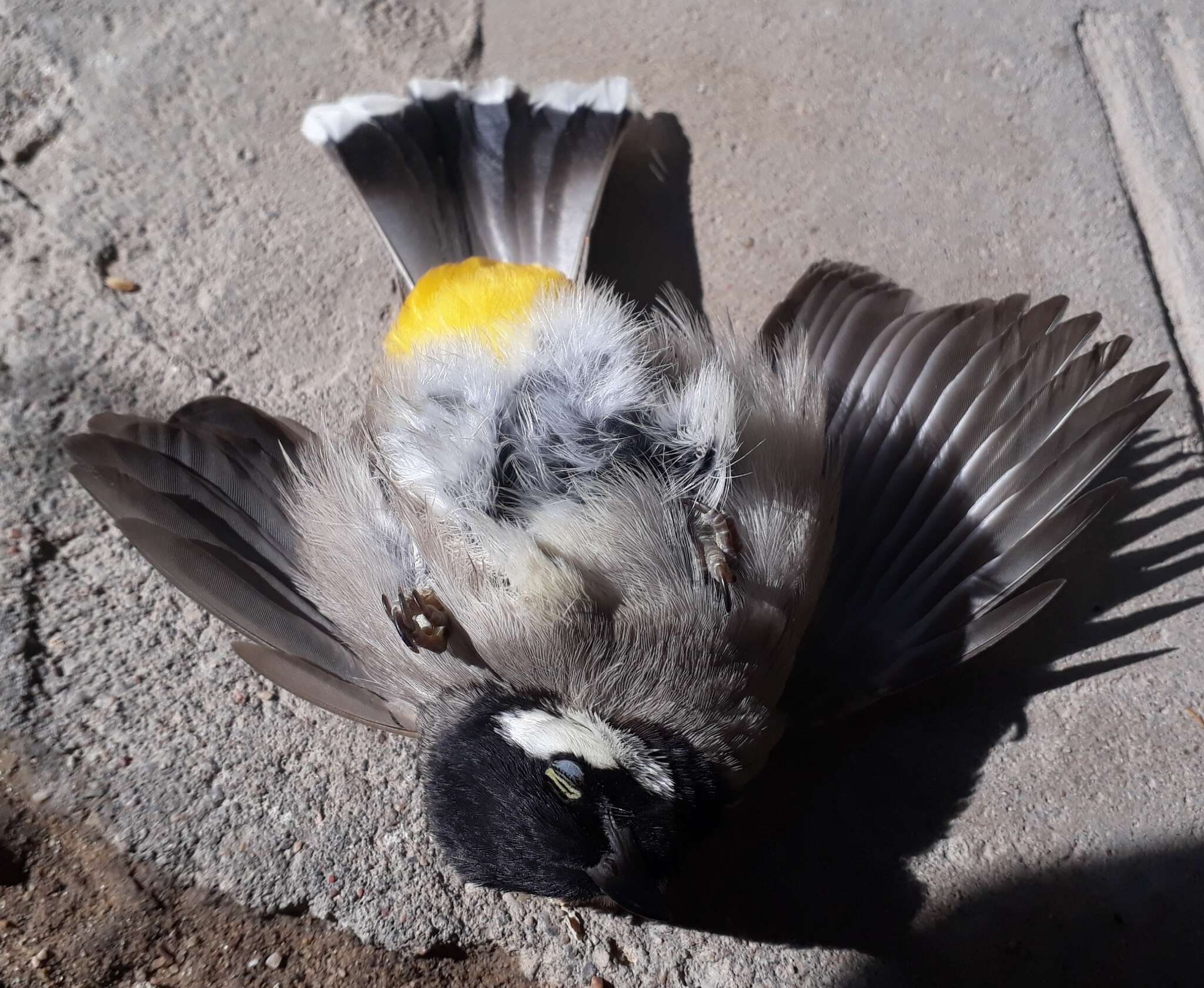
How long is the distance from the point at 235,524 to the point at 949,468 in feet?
5.49

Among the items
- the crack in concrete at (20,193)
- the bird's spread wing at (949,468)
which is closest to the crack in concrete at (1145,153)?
the bird's spread wing at (949,468)

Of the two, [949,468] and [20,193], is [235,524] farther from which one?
[949,468]

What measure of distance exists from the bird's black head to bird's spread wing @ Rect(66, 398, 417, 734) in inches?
12.2

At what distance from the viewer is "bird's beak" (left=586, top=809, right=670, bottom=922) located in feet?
5.30

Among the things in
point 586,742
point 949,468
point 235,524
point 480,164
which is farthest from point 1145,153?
point 235,524

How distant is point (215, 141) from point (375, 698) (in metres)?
1.86

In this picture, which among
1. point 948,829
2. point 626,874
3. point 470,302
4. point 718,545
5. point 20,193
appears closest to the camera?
point 626,874

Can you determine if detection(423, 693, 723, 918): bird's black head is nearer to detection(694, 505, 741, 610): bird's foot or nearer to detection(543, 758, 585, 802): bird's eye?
detection(543, 758, 585, 802): bird's eye

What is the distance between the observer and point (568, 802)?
5.49 ft

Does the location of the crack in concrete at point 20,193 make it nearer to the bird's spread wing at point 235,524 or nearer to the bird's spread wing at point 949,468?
the bird's spread wing at point 235,524

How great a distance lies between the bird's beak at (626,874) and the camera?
1615mm

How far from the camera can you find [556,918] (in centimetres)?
199

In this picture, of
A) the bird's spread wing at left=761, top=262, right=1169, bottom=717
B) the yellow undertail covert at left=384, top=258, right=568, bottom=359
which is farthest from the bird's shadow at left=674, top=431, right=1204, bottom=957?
the yellow undertail covert at left=384, top=258, right=568, bottom=359

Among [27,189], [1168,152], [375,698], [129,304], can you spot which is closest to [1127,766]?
[375,698]
